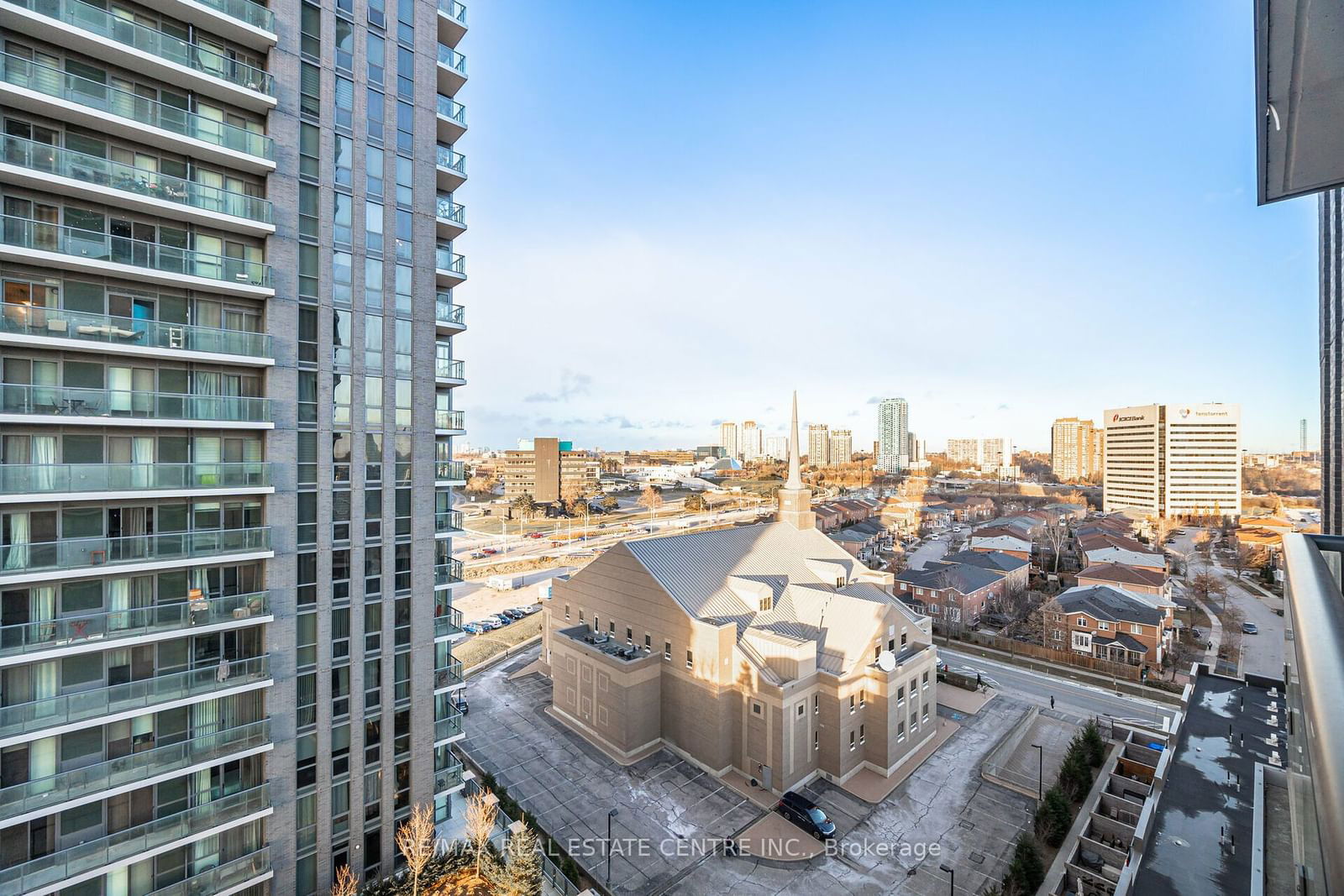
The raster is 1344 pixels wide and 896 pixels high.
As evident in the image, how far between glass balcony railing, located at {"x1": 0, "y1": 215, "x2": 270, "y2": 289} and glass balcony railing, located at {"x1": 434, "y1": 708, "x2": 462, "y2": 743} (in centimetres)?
1432

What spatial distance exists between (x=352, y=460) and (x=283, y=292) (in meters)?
5.01

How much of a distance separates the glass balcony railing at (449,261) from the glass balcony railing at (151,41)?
591 cm

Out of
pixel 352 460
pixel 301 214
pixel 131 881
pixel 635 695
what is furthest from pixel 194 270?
pixel 635 695

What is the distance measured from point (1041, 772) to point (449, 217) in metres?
31.5

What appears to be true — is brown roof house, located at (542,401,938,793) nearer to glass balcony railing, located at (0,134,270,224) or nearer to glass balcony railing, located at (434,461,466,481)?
glass balcony railing, located at (434,461,466,481)

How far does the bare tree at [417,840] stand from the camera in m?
15.8

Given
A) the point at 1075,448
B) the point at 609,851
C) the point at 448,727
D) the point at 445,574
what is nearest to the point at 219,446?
the point at 445,574

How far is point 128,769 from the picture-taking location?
563 inches

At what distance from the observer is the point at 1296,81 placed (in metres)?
4.19

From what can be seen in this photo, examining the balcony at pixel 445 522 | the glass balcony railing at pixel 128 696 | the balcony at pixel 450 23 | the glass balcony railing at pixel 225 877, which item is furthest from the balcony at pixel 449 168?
the glass balcony railing at pixel 225 877

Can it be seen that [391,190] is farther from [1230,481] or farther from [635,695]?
[1230,481]

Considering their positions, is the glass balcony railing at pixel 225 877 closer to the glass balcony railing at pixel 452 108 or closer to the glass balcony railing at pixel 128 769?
the glass balcony railing at pixel 128 769

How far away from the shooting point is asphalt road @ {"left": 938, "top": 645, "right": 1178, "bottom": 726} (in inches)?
1206

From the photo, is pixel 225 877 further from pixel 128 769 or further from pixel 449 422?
pixel 449 422
